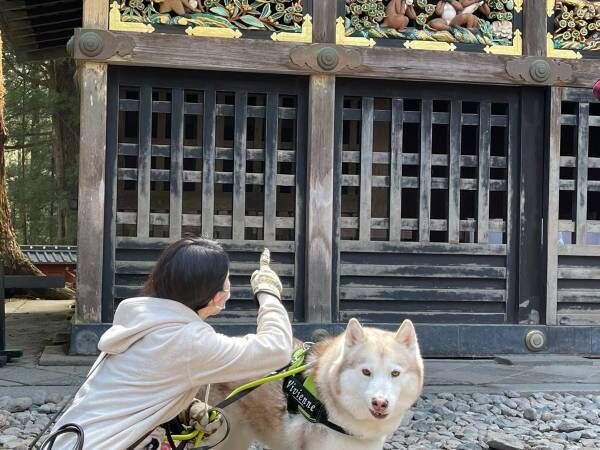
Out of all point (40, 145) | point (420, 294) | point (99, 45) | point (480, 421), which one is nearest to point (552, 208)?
point (420, 294)

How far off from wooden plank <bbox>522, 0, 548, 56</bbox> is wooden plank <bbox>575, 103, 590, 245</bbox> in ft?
2.58

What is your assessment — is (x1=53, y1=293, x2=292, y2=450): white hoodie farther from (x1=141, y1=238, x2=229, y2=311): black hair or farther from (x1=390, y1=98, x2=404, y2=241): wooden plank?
(x1=390, y1=98, x2=404, y2=241): wooden plank

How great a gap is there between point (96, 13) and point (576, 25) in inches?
197

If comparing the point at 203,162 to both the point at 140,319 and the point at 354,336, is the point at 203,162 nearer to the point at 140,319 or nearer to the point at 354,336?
the point at 354,336

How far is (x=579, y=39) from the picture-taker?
8.38 m

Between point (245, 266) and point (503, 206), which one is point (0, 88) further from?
point (503, 206)

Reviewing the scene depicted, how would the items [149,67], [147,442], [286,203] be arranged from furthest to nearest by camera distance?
[286,203] < [149,67] < [147,442]

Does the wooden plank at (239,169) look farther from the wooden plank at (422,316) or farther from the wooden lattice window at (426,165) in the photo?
the wooden plank at (422,316)

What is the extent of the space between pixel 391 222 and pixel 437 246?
0.55 meters

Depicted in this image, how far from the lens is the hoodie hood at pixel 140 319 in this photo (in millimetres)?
2795

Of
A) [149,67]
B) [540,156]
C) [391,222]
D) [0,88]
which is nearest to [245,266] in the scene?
[391,222]

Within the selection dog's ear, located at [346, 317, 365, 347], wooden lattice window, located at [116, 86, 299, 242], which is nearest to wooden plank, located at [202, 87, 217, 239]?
wooden lattice window, located at [116, 86, 299, 242]

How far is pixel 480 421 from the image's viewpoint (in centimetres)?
577

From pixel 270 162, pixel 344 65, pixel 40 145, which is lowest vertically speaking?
pixel 270 162
